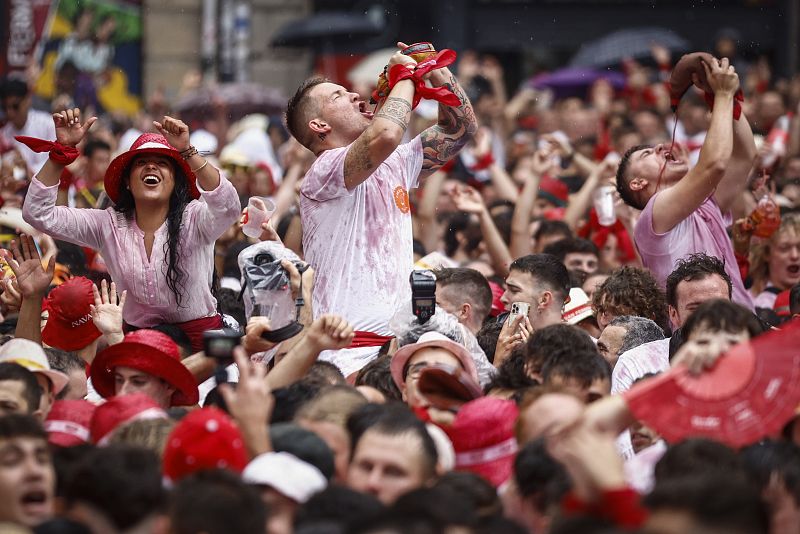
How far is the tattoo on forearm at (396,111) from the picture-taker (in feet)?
20.5

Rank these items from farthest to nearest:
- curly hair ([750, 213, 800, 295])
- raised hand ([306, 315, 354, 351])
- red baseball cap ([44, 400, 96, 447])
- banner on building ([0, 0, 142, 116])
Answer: banner on building ([0, 0, 142, 116]) → curly hair ([750, 213, 800, 295]) → raised hand ([306, 315, 354, 351]) → red baseball cap ([44, 400, 96, 447])

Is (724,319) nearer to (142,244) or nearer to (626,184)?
(626,184)

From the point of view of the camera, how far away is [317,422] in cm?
496

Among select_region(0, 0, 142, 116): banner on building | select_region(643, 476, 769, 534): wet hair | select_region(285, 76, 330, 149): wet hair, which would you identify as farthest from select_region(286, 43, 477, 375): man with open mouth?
select_region(0, 0, 142, 116): banner on building

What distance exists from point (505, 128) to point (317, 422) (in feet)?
36.5

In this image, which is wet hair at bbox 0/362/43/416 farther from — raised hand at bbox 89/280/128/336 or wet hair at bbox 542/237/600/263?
wet hair at bbox 542/237/600/263

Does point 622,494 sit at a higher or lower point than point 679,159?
lower

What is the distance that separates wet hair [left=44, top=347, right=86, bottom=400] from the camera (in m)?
6.10

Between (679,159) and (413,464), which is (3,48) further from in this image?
(413,464)

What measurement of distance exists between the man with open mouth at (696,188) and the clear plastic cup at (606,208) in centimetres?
164

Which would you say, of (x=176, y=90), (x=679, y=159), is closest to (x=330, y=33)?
(x=176, y=90)

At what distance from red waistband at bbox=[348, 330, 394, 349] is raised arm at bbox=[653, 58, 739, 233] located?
4.95ft

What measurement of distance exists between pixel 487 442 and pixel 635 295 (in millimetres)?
2275

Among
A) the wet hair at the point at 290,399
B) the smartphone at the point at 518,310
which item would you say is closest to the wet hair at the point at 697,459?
the wet hair at the point at 290,399
